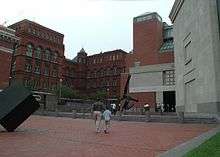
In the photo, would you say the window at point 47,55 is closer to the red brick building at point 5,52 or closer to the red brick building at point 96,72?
the red brick building at point 96,72

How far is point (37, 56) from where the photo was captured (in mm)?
72875

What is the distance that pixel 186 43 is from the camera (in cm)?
3925

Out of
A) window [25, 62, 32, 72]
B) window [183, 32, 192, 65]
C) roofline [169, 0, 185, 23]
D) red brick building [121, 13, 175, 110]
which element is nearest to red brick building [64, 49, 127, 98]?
red brick building [121, 13, 175, 110]

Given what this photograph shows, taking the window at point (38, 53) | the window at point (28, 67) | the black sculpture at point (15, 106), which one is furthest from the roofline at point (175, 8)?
the window at point (28, 67)

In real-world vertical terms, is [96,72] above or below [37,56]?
below

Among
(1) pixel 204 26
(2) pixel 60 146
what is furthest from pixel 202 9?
(2) pixel 60 146

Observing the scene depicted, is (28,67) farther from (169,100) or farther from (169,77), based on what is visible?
(169,100)

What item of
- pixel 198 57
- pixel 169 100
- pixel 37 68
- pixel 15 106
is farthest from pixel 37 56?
pixel 15 106

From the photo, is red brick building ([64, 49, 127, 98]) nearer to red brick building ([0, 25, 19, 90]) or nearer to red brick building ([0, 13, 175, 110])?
red brick building ([0, 13, 175, 110])

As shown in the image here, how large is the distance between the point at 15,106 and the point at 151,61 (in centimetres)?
5326

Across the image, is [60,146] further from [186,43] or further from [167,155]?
[186,43]

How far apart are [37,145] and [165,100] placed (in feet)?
184

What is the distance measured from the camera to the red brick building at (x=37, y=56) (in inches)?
2719

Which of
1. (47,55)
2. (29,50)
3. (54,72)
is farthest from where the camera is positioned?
(54,72)
